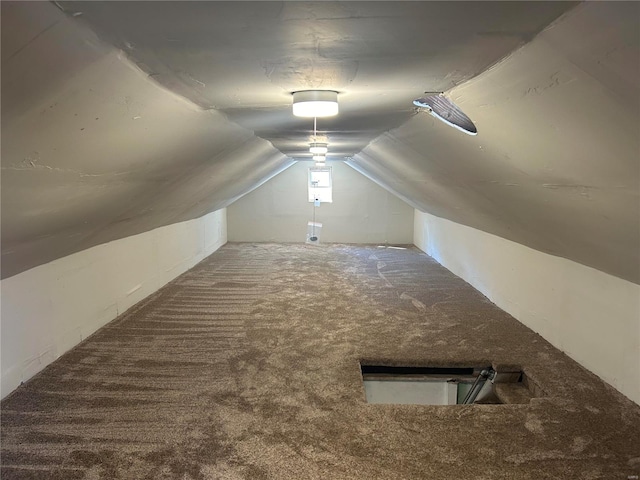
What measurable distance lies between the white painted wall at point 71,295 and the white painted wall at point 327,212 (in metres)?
3.16

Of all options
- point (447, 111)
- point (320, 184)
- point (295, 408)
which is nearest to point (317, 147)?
point (447, 111)

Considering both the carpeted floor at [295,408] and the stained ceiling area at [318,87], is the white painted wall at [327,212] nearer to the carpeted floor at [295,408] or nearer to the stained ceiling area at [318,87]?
the carpeted floor at [295,408]

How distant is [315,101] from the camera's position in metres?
1.87

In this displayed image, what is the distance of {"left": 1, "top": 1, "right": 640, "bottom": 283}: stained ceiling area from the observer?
3.33ft

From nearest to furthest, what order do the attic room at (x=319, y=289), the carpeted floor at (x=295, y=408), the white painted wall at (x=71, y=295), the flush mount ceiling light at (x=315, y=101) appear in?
the attic room at (x=319, y=289), the flush mount ceiling light at (x=315, y=101), the carpeted floor at (x=295, y=408), the white painted wall at (x=71, y=295)

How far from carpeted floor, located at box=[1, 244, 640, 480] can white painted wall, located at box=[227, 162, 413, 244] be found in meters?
4.15

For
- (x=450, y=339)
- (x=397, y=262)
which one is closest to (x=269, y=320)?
(x=450, y=339)

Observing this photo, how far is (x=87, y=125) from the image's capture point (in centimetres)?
147

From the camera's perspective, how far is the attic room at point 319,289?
3.70 feet

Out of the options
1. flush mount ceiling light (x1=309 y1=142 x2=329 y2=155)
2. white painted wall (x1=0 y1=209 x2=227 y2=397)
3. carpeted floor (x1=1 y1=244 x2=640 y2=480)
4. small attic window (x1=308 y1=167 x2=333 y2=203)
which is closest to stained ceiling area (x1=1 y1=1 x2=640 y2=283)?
white painted wall (x1=0 y1=209 x2=227 y2=397)

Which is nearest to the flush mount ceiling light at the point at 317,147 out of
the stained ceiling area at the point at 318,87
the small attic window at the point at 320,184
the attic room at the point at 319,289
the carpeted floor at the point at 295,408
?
the attic room at the point at 319,289

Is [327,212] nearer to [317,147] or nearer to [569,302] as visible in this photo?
[317,147]

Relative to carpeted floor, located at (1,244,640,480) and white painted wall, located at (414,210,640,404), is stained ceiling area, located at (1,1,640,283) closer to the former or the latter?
white painted wall, located at (414,210,640,404)

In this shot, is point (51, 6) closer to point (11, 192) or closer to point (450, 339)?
point (11, 192)
